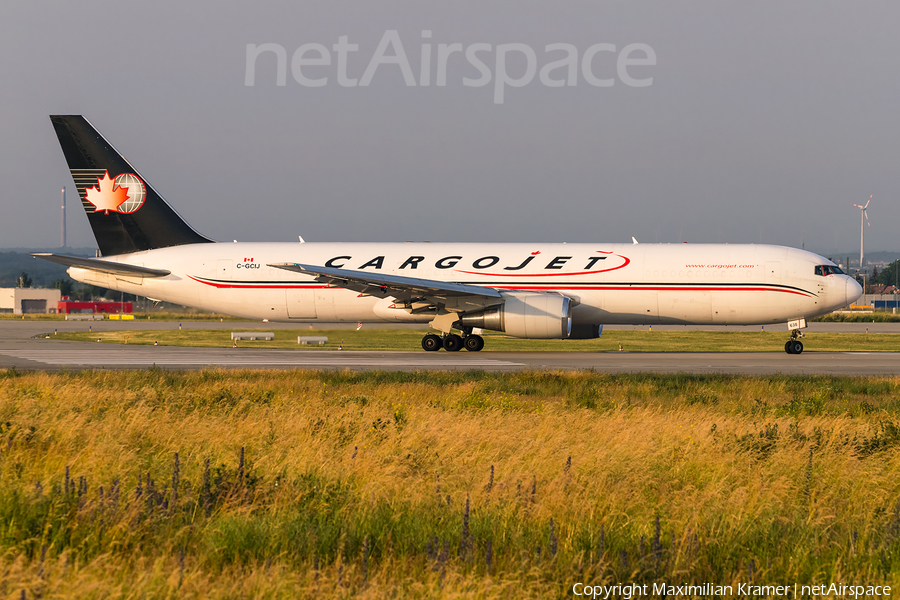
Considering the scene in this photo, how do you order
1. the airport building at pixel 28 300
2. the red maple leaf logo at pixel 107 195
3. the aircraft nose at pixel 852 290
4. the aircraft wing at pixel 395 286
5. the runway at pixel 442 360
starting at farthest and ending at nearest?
the airport building at pixel 28 300
the red maple leaf logo at pixel 107 195
the aircraft nose at pixel 852 290
the aircraft wing at pixel 395 286
the runway at pixel 442 360

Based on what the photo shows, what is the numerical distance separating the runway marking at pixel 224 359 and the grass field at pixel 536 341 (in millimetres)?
5274

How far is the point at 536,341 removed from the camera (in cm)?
3662

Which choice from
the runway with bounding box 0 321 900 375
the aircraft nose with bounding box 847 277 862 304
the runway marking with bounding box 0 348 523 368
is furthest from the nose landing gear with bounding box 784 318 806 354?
the runway marking with bounding box 0 348 523 368

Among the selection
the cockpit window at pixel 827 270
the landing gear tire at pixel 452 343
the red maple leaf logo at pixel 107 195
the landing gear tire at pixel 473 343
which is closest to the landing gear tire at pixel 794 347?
the cockpit window at pixel 827 270

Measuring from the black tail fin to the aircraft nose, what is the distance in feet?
85.5

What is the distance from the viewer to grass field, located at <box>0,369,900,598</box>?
4906 mm

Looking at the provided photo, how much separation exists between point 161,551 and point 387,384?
1128 centimetres

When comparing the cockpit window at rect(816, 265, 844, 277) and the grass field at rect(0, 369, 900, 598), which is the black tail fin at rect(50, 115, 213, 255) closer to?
the grass field at rect(0, 369, 900, 598)

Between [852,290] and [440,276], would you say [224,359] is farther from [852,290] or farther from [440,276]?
[852,290]

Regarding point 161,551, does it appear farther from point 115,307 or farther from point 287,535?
point 115,307

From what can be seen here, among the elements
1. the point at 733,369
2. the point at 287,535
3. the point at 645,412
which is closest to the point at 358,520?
the point at 287,535

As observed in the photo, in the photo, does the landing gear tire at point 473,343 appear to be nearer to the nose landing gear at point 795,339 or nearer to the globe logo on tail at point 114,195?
the nose landing gear at point 795,339

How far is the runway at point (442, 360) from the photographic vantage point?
73.4 feet

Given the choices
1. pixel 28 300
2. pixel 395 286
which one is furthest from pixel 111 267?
pixel 28 300
